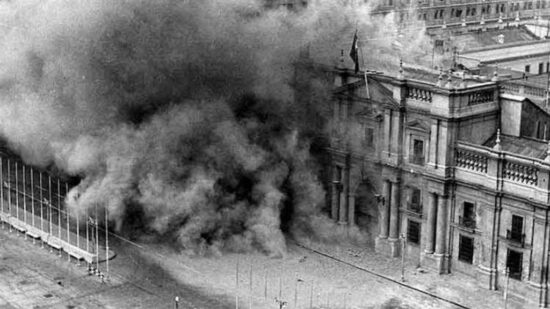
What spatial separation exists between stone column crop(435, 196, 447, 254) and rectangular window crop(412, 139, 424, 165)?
2.34 metres

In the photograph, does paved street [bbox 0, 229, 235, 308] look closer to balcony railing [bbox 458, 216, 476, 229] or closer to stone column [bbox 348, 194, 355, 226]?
stone column [bbox 348, 194, 355, 226]

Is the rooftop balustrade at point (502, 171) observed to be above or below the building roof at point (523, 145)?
below

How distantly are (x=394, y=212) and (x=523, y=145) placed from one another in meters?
7.82

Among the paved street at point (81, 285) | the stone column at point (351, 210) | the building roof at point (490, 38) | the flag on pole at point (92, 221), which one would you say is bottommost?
the paved street at point (81, 285)

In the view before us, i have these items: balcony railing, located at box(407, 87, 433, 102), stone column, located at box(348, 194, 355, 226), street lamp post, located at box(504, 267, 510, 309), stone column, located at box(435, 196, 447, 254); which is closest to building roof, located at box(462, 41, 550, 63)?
stone column, located at box(348, 194, 355, 226)

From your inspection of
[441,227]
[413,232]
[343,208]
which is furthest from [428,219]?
[343,208]

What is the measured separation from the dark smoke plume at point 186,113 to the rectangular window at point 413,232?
567cm

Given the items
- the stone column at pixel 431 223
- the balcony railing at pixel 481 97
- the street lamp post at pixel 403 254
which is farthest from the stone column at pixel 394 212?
the balcony railing at pixel 481 97

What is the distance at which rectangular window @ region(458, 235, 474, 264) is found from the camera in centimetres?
5047

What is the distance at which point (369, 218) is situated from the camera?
5659 cm

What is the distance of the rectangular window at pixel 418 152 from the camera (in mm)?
51938

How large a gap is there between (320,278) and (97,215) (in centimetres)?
1406

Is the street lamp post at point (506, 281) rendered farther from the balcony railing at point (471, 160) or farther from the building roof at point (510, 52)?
the building roof at point (510, 52)

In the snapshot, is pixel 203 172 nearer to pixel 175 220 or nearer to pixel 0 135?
pixel 175 220
